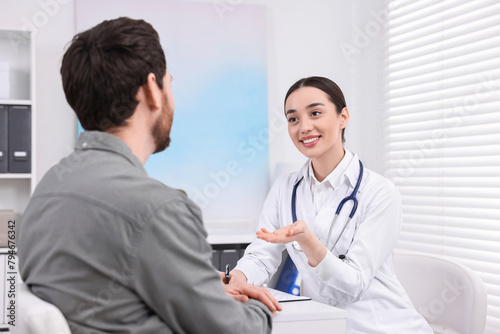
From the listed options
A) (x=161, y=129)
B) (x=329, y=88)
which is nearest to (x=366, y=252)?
(x=329, y=88)

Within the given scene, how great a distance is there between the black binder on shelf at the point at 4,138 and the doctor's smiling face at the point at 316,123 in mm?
1858

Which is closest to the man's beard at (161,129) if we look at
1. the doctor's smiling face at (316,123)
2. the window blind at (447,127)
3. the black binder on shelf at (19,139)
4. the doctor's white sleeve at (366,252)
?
the doctor's white sleeve at (366,252)

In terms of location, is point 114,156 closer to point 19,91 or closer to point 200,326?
point 200,326

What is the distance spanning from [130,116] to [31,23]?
2713 millimetres

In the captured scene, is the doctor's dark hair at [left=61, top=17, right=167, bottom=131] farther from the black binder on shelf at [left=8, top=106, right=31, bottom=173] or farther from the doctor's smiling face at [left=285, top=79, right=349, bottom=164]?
the black binder on shelf at [left=8, top=106, right=31, bottom=173]

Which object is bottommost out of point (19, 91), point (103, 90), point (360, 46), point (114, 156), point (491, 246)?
point (491, 246)

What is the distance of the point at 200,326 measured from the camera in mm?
934

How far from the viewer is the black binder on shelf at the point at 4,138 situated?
3031mm

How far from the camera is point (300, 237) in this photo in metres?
1.51

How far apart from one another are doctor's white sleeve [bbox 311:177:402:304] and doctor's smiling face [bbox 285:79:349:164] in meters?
0.24

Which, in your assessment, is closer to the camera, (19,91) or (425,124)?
(425,124)

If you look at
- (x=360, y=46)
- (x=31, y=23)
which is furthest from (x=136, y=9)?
(x=360, y=46)

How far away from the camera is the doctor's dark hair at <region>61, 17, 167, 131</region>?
1.06 meters

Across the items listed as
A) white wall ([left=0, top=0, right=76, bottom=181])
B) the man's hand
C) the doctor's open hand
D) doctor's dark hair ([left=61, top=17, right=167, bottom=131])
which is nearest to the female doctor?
the doctor's open hand
